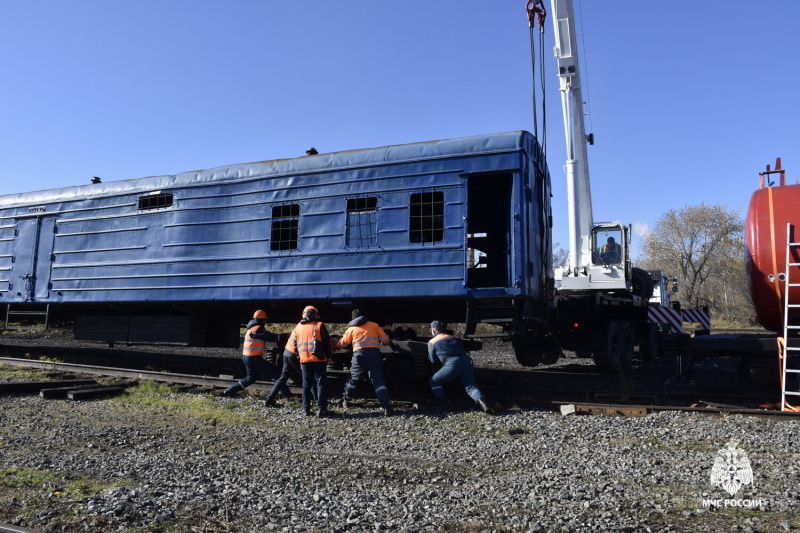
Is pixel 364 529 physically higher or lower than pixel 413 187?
lower

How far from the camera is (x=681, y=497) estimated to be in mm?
4168

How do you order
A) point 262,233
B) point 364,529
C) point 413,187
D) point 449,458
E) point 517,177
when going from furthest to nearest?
point 262,233 < point 413,187 < point 517,177 < point 449,458 < point 364,529

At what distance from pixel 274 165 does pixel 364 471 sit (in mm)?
6345

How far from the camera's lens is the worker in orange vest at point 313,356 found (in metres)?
7.60

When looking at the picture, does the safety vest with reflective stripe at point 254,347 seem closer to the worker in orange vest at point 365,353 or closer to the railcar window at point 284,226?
the worker in orange vest at point 365,353

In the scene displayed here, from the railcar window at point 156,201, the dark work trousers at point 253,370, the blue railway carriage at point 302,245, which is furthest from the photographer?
the railcar window at point 156,201

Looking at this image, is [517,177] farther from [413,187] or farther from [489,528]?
[489,528]

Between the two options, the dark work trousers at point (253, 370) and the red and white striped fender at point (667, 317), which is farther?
the red and white striped fender at point (667, 317)

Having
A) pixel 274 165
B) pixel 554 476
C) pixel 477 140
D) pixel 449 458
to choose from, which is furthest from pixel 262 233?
pixel 554 476

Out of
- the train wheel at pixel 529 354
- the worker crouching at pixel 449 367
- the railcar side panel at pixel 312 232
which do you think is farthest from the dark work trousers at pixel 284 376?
the train wheel at pixel 529 354

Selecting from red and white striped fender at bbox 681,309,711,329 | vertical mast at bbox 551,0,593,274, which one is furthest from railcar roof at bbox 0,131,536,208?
red and white striped fender at bbox 681,309,711,329

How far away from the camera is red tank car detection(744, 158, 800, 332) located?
7734mm

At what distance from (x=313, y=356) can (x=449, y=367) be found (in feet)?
5.75

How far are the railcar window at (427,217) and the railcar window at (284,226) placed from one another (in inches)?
79.3
